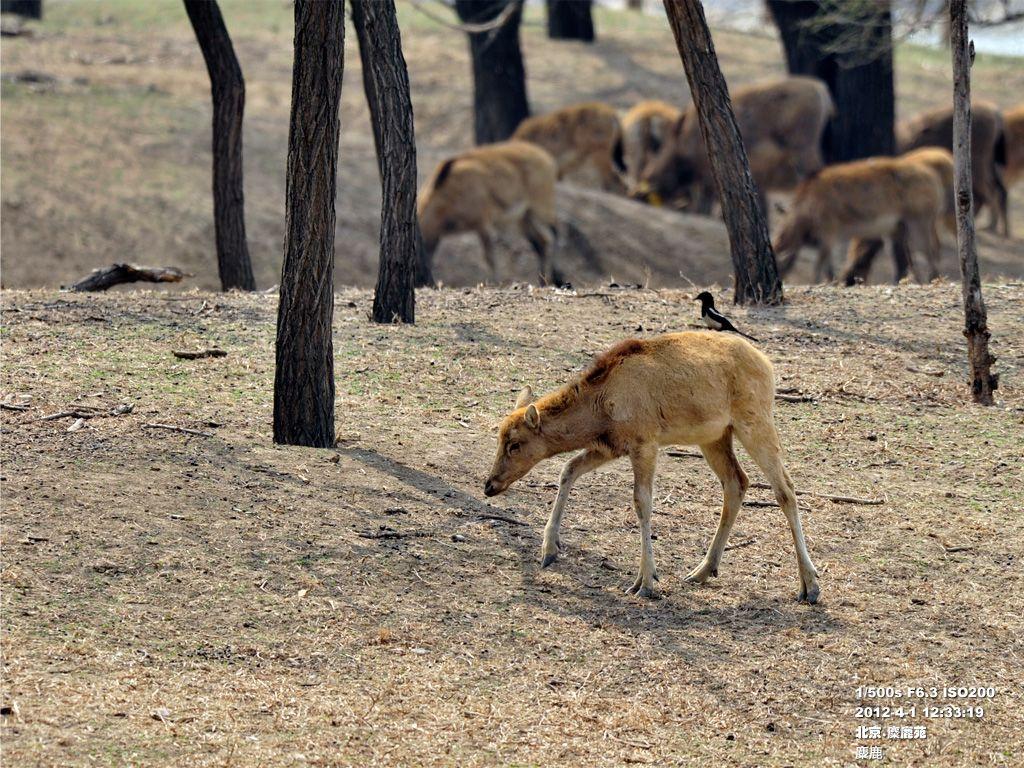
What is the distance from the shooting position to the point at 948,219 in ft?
70.7

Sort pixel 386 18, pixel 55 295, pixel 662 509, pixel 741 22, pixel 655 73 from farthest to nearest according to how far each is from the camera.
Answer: pixel 741 22
pixel 655 73
pixel 55 295
pixel 386 18
pixel 662 509

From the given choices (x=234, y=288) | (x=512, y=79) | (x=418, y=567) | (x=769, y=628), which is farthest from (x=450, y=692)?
(x=512, y=79)

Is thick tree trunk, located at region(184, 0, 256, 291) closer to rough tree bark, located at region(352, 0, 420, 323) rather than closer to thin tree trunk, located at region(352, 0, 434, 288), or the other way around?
thin tree trunk, located at region(352, 0, 434, 288)

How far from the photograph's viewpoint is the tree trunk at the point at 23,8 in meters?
30.6

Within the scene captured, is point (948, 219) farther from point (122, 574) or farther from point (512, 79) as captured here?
point (122, 574)

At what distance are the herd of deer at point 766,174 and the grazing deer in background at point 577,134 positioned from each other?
2 cm

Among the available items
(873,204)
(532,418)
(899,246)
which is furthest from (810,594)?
(899,246)

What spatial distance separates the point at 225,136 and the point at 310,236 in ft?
18.1

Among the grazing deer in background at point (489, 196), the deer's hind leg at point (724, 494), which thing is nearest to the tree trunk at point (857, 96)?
the grazing deer in background at point (489, 196)

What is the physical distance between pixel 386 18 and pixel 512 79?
1514 cm

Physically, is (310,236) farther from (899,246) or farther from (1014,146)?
(1014,146)

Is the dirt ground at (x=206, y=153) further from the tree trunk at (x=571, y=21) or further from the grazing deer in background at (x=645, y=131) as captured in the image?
the grazing deer in background at (x=645, y=131)

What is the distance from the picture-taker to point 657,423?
7594 mm

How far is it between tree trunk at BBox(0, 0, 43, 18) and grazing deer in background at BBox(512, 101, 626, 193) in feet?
39.8
